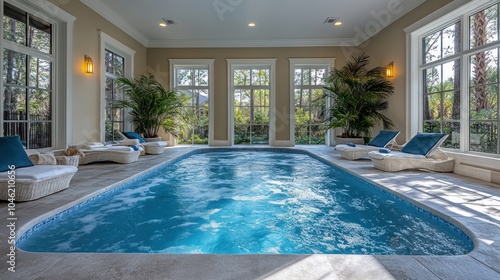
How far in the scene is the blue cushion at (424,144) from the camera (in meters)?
4.75

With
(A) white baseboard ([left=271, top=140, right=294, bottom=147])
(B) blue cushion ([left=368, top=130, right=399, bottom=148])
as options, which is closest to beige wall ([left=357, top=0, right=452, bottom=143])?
(B) blue cushion ([left=368, top=130, right=399, bottom=148])

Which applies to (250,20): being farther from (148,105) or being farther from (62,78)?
(62,78)

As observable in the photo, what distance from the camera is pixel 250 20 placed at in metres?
7.42

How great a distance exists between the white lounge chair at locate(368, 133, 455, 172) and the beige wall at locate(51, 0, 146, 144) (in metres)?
5.97

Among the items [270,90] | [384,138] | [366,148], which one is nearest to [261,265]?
[366,148]

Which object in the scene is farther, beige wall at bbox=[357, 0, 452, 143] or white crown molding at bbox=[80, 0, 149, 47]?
beige wall at bbox=[357, 0, 452, 143]

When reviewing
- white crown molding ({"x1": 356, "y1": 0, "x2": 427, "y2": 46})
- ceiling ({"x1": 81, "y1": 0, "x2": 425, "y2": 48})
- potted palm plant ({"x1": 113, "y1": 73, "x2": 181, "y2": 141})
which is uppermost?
ceiling ({"x1": 81, "y1": 0, "x2": 425, "y2": 48})

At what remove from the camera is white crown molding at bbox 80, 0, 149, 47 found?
6.25 meters

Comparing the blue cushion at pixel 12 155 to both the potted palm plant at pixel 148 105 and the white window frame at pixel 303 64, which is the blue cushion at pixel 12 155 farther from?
the white window frame at pixel 303 64

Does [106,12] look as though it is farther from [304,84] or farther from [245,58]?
[304,84]

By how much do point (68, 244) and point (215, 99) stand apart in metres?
7.69

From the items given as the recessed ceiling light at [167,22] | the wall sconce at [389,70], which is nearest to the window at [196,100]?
the recessed ceiling light at [167,22]

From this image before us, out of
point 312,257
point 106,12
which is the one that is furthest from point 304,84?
point 312,257

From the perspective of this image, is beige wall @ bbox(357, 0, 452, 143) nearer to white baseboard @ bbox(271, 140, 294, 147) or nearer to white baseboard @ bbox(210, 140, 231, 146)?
white baseboard @ bbox(271, 140, 294, 147)
